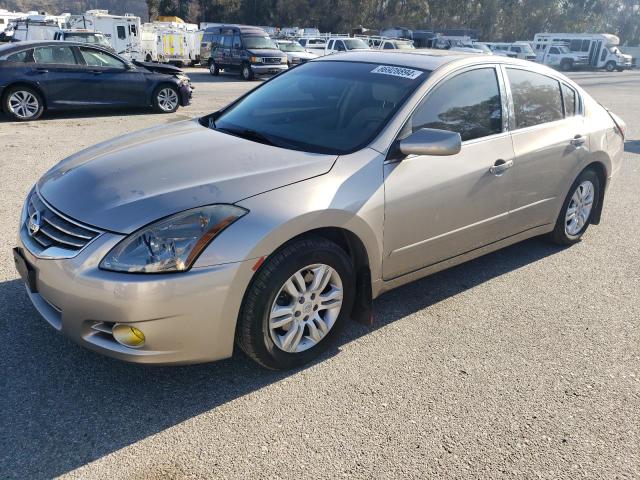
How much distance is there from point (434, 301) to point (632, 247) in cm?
249

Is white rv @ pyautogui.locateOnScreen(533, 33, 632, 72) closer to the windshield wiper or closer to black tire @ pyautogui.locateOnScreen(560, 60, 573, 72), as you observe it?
black tire @ pyautogui.locateOnScreen(560, 60, 573, 72)

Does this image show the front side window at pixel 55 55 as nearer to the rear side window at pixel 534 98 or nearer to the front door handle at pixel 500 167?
the rear side window at pixel 534 98

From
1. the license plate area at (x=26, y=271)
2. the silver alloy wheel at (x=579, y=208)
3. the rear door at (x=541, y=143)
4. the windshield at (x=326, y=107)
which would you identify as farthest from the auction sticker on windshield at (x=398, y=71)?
the license plate area at (x=26, y=271)

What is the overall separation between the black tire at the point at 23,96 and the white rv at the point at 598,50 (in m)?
39.1

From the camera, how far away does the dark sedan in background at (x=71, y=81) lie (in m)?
10.2

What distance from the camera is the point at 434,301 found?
3953 millimetres

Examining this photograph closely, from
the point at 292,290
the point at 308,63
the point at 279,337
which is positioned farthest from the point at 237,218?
the point at 308,63

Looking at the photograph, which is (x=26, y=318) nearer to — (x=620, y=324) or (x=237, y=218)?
(x=237, y=218)

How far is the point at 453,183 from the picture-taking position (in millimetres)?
3551

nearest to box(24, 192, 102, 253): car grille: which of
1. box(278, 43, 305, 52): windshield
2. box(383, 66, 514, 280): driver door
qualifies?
box(383, 66, 514, 280): driver door

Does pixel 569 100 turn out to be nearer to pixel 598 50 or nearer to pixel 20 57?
pixel 20 57

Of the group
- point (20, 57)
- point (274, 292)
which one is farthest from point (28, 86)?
point (274, 292)

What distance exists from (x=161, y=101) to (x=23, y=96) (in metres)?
2.75

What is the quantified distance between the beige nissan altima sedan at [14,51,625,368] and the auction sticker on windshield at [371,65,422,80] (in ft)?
0.05
